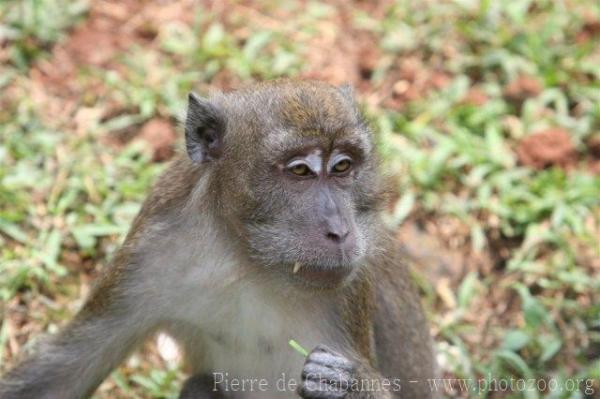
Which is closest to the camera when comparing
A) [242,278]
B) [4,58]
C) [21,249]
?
[242,278]

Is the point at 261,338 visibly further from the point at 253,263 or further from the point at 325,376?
the point at 325,376

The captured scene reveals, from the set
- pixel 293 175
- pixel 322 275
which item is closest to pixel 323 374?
pixel 322 275

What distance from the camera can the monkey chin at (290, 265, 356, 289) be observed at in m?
4.24

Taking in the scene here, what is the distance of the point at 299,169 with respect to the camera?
4.37 metres

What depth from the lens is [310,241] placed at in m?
4.24

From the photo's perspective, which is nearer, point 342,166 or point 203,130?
point 342,166

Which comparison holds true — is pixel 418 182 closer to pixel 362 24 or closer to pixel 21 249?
pixel 362 24

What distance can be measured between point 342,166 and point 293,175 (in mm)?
265

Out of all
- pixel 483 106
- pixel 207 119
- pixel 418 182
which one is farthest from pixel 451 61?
pixel 207 119

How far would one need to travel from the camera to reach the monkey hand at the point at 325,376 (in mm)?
4227

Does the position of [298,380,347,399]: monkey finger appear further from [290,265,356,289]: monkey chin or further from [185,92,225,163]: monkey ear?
[185,92,225,163]: monkey ear

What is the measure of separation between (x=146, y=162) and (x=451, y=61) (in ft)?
9.17

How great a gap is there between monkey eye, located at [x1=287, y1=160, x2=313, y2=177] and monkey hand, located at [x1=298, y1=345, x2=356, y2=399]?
757 millimetres

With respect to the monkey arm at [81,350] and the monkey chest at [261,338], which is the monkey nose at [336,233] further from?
the monkey arm at [81,350]
